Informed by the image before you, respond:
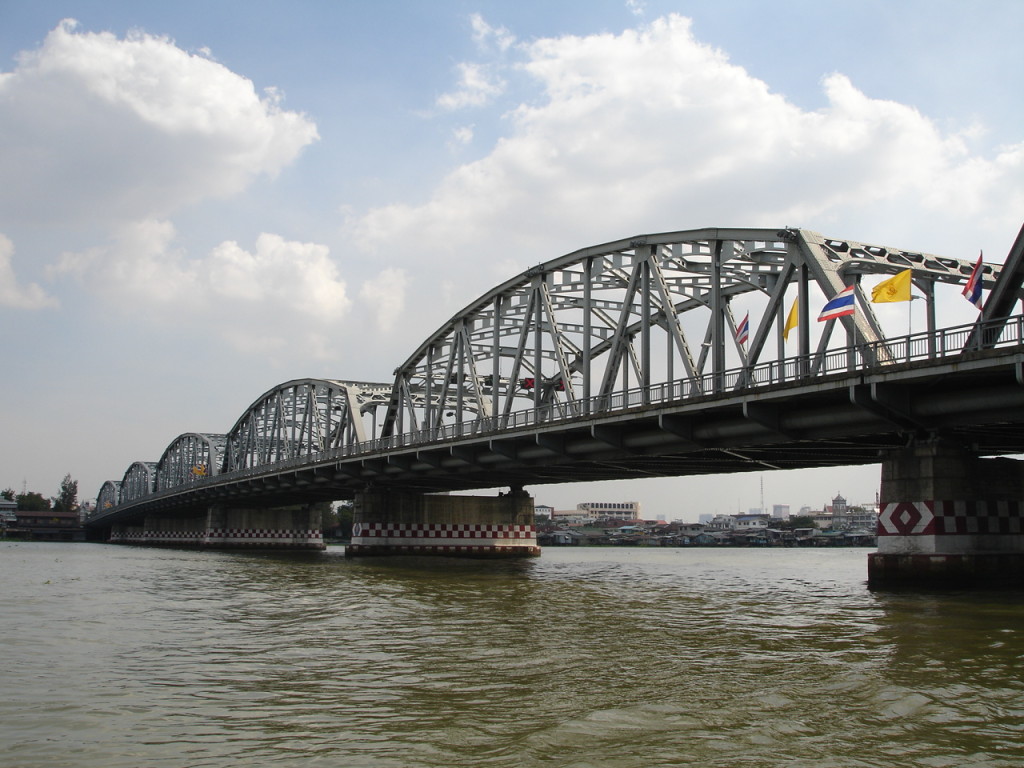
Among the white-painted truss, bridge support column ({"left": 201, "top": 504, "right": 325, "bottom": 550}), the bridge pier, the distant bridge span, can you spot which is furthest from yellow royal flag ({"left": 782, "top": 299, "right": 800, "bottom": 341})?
the white-painted truss

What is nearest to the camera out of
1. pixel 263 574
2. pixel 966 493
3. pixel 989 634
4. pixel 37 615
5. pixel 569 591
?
pixel 989 634

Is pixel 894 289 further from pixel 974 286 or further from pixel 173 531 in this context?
pixel 173 531

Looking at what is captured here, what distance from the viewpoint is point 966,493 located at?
95.5 ft

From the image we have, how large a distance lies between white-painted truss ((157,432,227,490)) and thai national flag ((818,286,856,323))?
392ft

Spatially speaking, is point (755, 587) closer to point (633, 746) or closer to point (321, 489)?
point (633, 746)

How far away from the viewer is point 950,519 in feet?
94.6

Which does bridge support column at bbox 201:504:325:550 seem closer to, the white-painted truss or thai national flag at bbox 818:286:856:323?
the white-painted truss

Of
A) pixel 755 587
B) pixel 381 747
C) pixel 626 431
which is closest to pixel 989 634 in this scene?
pixel 381 747

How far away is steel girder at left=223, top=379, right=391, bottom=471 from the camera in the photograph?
9144cm

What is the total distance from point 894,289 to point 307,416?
76.8 metres

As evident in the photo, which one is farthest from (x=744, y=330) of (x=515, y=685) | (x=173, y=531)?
(x=173, y=531)

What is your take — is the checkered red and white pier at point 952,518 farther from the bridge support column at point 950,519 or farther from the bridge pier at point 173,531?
the bridge pier at point 173,531

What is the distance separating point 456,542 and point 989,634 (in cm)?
5392

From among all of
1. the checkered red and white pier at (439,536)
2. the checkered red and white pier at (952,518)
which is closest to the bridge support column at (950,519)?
the checkered red and white pier at (952,518)
